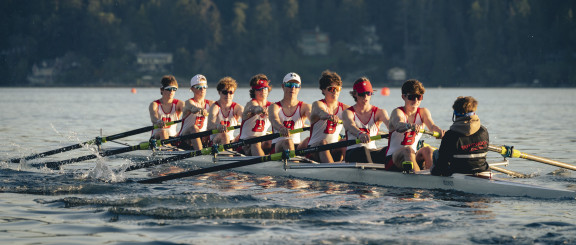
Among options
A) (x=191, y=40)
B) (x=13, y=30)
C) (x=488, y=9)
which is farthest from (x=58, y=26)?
(x=488, y=9)

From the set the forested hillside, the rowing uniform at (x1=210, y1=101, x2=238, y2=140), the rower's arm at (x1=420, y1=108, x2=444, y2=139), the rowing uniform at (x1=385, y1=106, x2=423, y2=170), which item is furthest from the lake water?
the forested hillside

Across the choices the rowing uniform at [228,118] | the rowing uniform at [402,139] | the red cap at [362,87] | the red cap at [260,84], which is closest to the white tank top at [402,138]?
the rowing uniform at [402,139]

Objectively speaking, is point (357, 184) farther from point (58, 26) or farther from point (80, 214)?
point (58, 26)

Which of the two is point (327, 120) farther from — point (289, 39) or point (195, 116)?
point (289, 39)

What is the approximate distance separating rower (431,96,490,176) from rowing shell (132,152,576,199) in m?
0.16

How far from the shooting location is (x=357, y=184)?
1232 centimetres

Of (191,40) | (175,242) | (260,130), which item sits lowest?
(175,242)

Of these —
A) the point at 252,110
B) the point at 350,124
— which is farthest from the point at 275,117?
the point at 350,124

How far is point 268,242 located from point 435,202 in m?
3.12

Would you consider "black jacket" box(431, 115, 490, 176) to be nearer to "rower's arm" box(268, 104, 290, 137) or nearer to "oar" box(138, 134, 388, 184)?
"oar" box(138, 134, 388, 184)

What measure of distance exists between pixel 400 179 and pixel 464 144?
1378mm

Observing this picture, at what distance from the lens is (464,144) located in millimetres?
10625

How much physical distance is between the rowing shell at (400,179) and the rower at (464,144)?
0.16 m

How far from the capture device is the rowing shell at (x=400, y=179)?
10.8 meters
